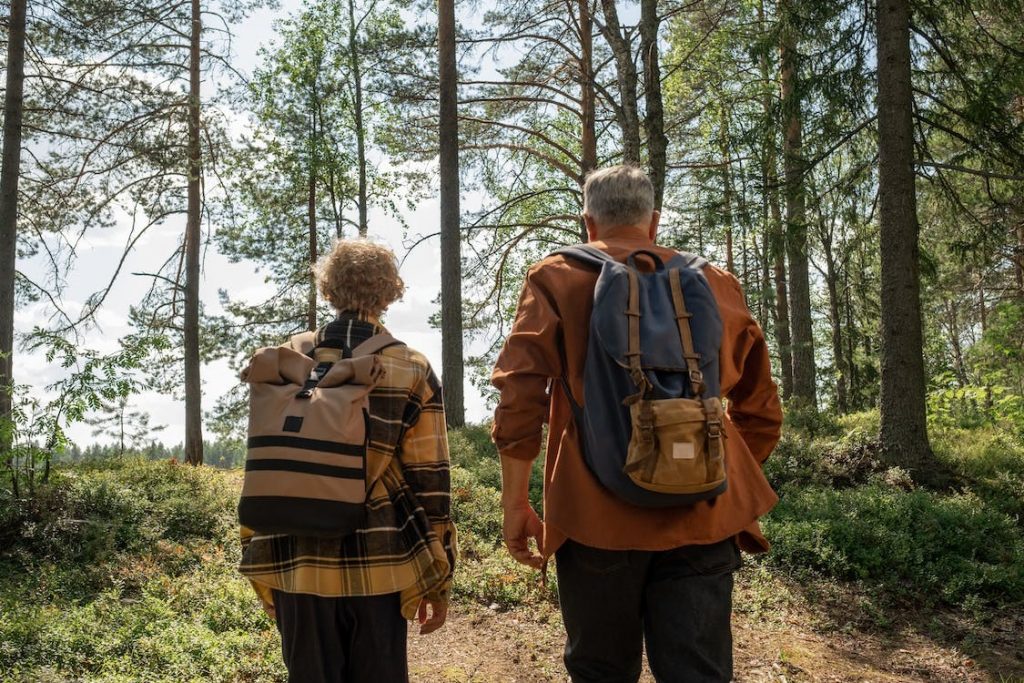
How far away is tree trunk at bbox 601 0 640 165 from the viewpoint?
32.0 feet

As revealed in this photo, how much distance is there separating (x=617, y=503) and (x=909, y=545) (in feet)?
18.0

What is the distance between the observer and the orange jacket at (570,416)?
88.3 inches

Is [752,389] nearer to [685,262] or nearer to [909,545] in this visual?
[685,262]

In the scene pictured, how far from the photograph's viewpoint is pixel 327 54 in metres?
20.2

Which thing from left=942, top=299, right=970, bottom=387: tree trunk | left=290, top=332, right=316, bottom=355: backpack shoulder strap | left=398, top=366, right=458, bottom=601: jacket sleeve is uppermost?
left=942, top=299, right=970, bottom=387: tree trunk

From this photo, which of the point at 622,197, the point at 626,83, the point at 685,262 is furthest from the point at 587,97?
the point at 685,262

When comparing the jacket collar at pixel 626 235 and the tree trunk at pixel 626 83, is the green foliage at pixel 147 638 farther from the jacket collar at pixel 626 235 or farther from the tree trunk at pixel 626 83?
the tree trunk at pixel 626 83

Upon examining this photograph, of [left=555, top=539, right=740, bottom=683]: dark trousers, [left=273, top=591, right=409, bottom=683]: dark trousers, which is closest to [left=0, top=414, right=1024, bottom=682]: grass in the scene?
[left=273, top=591, right=409, bottom=683]: dark trousers

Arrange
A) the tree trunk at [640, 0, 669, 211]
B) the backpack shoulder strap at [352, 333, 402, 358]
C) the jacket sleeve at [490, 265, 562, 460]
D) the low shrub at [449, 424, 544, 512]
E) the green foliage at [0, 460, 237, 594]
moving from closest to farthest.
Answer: the jacket sleeve at [490, 265, 562, 460] → the backpack shoulder strap at [352, 333, 402, 358] → the green foliage at [0, 460, 237, 594] → the low shrub at [449, 424, 544, 512] → the tree trunk at [640, 0, 669, 211]

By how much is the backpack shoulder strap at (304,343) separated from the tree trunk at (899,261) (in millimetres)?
7589

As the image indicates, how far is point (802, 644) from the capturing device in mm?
5344

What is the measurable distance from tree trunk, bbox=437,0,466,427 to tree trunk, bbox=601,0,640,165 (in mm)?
5111

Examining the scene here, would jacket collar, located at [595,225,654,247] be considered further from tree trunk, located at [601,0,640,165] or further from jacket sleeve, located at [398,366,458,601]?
tree trunk, located at [601,0,640,165]

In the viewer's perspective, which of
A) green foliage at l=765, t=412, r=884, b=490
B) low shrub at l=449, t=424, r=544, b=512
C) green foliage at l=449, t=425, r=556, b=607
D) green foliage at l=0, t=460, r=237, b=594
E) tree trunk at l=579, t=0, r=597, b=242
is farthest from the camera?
tree trunk at l=579, t=0, r=597, b=242
